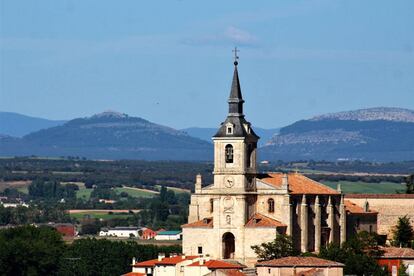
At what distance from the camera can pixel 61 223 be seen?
200 meters

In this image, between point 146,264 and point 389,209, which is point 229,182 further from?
point 389,209

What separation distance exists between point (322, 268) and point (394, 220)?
2376cm

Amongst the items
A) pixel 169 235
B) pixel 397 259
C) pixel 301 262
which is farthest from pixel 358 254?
pixel 169 235

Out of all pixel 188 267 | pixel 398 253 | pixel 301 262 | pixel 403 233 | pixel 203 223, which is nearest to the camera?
pixel 301 262

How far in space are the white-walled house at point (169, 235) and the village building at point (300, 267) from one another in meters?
67.7

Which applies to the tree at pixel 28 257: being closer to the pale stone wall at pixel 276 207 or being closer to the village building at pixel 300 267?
the pale stone wall at pixel 276 207

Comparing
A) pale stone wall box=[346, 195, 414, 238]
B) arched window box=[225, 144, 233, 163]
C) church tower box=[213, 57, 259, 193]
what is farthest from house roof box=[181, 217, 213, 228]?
pale stone wall box=[346, 195, 414, 238]

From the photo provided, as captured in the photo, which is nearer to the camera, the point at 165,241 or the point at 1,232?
the point at 1,232

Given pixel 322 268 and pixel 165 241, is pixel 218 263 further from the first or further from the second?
pixel 165 241

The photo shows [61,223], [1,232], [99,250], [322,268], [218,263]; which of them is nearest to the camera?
[322,268]

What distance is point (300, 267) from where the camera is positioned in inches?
3558

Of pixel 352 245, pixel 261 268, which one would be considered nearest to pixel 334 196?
pixel 352 245

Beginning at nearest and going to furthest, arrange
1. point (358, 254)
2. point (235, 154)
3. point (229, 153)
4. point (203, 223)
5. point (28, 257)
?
1. point (358, 254)
2. point (235, 154)
3. point (229, 153)
4. point (203, 223)
5. point (28, 257)

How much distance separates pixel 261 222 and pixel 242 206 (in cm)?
145
